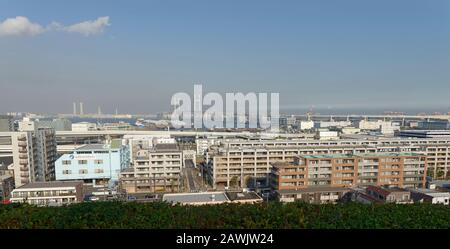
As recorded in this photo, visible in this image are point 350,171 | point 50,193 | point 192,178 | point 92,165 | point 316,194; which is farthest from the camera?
point 192,178

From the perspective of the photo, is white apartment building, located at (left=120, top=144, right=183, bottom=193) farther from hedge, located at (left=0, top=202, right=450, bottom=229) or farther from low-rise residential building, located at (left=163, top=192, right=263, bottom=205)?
hedge, located at (left=0, top=202, right=450, bottom=229)

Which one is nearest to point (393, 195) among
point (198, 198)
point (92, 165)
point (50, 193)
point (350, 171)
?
point (350, 171)

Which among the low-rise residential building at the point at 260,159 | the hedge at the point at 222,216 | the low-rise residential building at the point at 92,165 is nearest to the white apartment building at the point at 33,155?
the low-rise residential building at the point at 92,165

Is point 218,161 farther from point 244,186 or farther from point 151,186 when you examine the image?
point 151,186

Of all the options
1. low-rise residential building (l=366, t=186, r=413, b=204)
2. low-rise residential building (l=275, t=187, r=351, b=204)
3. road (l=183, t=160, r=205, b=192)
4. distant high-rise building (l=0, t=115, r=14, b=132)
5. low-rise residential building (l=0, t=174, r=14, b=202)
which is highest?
distant high-rise building (l=0, t=115, r=14, b=132)

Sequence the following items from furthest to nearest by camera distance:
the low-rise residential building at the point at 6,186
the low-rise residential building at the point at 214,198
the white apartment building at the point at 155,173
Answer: the white apartment building at the point at 155,173 < the low-rise residential building at the point at 6,186 < the low-rise residential building at the point at 214,198

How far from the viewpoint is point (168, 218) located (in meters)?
3.12

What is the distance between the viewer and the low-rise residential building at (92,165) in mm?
16344

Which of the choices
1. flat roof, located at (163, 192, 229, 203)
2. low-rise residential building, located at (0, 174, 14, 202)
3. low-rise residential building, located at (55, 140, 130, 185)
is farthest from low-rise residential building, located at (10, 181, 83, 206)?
flat roof, located at (163, 192, 229, 203)

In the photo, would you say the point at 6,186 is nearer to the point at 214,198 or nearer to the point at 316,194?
the point at 214,198

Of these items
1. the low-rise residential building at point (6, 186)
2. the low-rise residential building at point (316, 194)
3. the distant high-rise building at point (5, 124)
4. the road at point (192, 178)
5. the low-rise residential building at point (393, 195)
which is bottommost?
the road at point (192, 178)

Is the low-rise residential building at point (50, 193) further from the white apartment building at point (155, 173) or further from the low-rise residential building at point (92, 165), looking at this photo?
the low-rise residential building at point (92, 165)

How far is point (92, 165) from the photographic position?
54.9 feet

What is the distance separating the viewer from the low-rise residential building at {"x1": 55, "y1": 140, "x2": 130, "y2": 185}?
53.6 feet
